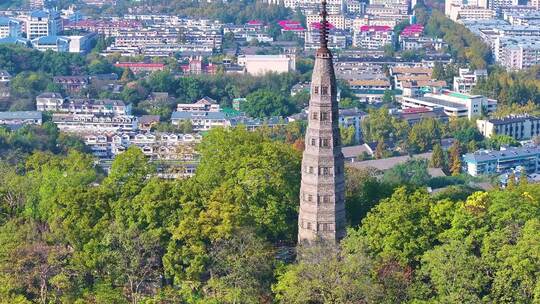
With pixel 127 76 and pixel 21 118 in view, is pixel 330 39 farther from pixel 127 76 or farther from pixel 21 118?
pixel 21 118

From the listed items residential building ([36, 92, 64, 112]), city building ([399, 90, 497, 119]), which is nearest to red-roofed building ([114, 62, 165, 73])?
residential building ([36, 92, 64, 112])

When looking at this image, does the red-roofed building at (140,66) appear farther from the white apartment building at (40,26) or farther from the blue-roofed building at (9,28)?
the white apartment building at (40,26)

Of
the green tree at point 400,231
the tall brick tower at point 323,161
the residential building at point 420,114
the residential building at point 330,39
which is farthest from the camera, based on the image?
the residential building at point 330,39

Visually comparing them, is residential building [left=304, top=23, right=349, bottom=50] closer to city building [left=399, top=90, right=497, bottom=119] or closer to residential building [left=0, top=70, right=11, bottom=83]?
city building [left=399, top=90, right=497, bottom=119]

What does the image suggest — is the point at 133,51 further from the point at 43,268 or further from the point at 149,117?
the point at 43,268

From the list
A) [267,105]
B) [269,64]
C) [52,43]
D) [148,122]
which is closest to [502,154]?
[267,105]

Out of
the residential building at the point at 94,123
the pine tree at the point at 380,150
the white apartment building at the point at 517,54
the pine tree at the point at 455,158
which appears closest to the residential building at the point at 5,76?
the residential building at the point at 94,123
